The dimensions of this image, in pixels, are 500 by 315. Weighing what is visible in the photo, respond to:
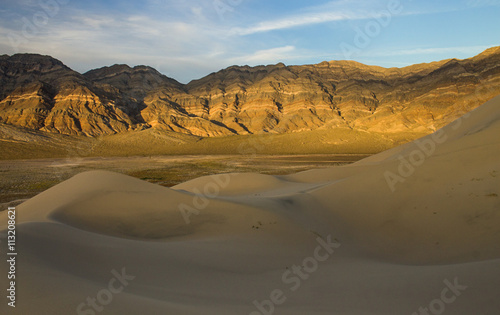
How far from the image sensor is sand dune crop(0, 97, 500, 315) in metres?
4.25

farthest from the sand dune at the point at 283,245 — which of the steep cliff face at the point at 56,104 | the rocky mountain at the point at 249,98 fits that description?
the steep cliff face at the point at 56,104

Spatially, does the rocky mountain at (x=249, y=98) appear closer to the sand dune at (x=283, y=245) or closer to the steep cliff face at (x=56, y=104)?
the steep cliff face at (x=56, y=104)

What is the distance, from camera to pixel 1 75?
84.8 meters

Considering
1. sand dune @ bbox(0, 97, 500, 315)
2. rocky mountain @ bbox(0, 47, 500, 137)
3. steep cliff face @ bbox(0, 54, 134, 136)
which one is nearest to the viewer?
sand dune @ bbox(0, 97, 500, 315)

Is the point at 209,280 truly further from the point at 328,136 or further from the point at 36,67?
the point at 36,67

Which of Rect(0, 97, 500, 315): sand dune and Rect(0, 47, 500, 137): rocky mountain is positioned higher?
Rect(0, 47, 500, 137): rocky mountain

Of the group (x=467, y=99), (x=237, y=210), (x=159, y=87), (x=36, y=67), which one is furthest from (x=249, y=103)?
(x=237, y=210)

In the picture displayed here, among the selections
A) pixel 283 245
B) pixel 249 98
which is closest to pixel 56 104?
pixel 249 98

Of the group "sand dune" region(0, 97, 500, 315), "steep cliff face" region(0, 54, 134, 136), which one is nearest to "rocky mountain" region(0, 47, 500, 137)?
"steep cliff face" region(0, 54, 134, 136)

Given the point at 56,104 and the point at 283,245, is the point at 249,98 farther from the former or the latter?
the point at 283,245

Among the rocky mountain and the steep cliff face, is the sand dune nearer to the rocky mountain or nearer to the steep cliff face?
the rocky mountain

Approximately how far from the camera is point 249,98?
325ft

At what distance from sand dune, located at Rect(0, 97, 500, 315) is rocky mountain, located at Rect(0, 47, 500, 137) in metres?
61.7

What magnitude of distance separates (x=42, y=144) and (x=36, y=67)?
159 ft
